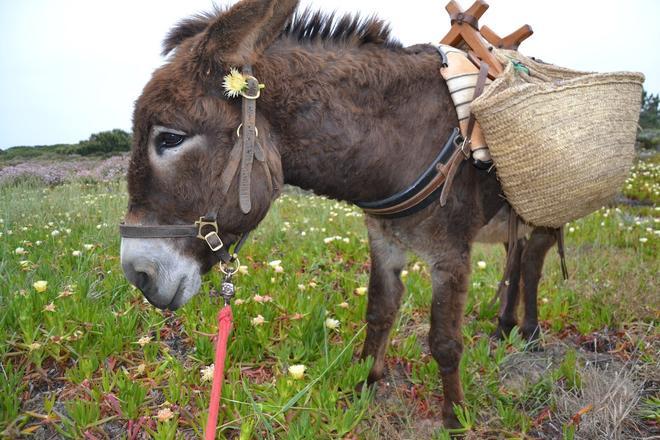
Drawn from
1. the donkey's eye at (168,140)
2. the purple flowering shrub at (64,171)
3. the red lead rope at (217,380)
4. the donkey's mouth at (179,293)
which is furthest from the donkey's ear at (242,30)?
the purple flowering shrub at (64,171)

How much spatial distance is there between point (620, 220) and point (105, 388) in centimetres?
720

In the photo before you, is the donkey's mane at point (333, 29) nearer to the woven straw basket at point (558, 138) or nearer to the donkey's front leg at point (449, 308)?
the woven straw basket at point (558, 138)

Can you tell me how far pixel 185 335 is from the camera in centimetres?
300

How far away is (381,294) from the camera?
2695mm

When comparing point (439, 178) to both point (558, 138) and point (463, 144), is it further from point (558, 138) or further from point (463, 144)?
point (558, 138)

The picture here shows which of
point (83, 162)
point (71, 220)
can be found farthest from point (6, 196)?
point (83, 162)

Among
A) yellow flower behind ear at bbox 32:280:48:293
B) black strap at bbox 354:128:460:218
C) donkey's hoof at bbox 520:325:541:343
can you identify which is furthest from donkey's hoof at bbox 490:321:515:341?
yellow flower behind ear at bbox 32:280:48:293

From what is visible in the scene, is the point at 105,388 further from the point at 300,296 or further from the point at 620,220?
the point at 620,220

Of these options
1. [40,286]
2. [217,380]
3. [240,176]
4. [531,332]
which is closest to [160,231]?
[240,176]

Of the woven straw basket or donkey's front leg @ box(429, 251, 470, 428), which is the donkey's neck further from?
donkey's front leg @ box(429, 251, 470, 428)

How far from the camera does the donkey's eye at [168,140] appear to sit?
5.65 feet

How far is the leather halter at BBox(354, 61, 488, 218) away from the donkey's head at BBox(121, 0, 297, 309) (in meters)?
0.64

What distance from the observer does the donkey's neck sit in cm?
187

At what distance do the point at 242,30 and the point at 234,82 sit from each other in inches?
8.3
